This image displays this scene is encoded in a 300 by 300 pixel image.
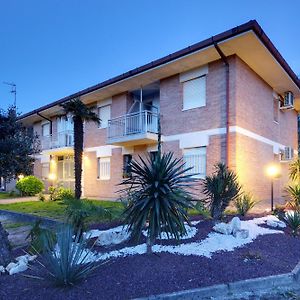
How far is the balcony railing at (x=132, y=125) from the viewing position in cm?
1591

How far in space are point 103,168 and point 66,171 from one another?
5.24 m

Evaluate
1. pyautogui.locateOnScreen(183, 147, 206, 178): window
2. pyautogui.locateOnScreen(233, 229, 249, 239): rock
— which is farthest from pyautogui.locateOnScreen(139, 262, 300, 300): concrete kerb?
pyautogui.locateOnScreen(183, 147, 206, 178): window

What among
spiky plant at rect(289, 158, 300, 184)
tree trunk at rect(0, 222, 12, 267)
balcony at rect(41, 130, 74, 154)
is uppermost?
balcony at rect(41, 130, 74, 154)

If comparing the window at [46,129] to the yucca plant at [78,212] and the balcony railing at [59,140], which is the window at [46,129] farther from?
the yucca plant at [78,212]

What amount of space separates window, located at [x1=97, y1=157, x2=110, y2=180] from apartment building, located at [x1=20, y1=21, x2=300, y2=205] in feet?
0.21

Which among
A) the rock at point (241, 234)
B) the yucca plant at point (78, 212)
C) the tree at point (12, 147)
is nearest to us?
the yucca plant at point (78, 212)

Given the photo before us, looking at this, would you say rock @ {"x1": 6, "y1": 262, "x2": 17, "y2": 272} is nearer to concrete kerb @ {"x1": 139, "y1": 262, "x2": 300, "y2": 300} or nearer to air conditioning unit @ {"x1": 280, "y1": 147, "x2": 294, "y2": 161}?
concrete kerb @ {"x1": 139, "y1": 262, "x2": 300, "y2": 300}

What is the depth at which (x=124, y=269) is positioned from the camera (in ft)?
16.8

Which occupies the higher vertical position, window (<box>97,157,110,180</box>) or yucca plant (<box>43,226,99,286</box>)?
window (<box>97,157,110,180</box>)

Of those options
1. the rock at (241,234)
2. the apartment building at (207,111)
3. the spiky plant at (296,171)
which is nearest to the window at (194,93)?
the apartment building at (207,111)

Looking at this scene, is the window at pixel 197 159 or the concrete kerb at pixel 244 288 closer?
the concrete kerb at pixel 244 288

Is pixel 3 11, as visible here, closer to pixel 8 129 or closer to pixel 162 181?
pixel 8 129

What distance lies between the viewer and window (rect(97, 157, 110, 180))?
19641 millimetres

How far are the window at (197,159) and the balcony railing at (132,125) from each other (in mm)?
2274
